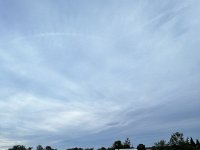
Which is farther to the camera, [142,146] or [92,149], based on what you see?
[92,149]

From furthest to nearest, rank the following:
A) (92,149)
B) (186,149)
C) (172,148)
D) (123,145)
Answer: (92,149) → (123,145) → (172,148) → (186,149)

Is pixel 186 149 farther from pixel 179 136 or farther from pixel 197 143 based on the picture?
pixel 197 143

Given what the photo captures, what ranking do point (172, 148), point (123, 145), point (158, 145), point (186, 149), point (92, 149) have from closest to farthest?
point (186, 149)
point (172, 148)
point (158, 145)
point (123, 145)
point (92, 149)

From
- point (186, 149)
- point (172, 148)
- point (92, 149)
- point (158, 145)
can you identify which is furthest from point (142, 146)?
point (92, 149)

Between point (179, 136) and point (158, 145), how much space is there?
1936cm

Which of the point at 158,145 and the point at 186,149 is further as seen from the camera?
the point at 158,145

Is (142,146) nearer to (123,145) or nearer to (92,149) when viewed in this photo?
(123,145)

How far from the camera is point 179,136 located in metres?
111

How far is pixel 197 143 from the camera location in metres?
143

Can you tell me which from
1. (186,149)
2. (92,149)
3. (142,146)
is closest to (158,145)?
(142,146)

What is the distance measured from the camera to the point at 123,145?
499 ft

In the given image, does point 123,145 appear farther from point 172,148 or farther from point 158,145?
point 172,148

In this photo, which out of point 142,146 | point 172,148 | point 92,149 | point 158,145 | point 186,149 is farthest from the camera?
point 92,149

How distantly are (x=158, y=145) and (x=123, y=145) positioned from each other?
28960 millimetres
